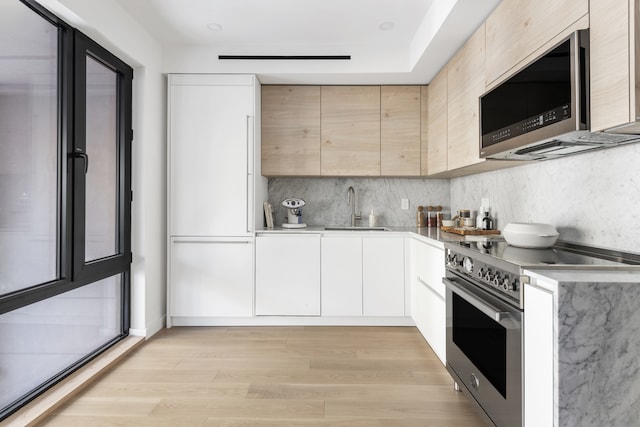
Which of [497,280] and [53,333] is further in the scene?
[53,333]

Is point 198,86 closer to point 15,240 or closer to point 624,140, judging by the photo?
point 15,240

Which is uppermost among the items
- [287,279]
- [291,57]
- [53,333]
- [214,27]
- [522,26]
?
[214,27]

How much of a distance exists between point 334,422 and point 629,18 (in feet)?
6.44

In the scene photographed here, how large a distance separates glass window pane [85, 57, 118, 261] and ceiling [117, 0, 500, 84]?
54 centimetres

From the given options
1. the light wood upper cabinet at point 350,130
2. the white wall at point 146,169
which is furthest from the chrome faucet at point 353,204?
the white wall at point 146,169

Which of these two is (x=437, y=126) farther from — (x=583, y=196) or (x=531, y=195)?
(x=583, y=196)

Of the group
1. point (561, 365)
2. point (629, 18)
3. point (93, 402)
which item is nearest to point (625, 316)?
point (561, 365)

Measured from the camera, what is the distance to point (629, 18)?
1.12 meters

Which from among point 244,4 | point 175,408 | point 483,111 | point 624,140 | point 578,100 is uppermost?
point 244,4

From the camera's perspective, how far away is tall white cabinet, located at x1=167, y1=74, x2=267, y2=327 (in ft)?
9.92

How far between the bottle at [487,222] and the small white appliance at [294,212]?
1530mm

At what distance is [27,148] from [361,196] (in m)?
2.64

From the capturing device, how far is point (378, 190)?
363cm

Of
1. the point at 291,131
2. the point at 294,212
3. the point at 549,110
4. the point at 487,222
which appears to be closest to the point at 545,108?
the point at 549,110
